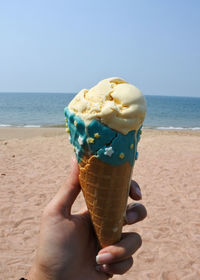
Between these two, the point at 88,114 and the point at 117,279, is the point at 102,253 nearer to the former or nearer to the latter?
the point at 88,114

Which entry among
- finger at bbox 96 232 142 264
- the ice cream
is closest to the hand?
finger at bbox 96 232 142 264

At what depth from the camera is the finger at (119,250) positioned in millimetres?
1709

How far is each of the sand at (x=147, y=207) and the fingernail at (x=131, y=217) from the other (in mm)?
1757

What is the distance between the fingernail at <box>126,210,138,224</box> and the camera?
6.51ft

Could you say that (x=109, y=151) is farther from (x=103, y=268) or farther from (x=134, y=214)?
(x=103, y=268)

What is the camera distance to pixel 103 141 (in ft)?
5.02

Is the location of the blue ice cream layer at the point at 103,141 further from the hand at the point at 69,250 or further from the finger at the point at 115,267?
the finger at the point at 115,267

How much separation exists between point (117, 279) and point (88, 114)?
264 centimetres

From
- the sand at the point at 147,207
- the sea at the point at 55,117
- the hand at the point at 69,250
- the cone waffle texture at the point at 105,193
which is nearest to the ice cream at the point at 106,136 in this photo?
the cone waffle texture at the point at 105,193

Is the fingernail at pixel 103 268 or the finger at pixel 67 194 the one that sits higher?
the finger at pixel 67 194

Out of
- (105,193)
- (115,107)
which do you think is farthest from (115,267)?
(115,107)

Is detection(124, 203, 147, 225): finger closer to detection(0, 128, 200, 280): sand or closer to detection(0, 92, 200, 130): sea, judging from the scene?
detection(0, 128, 200, 280): sand

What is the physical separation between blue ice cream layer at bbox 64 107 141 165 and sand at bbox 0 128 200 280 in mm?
2434

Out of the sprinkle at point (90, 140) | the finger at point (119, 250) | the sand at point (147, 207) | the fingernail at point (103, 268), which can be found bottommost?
the sand at point (147, 207)
